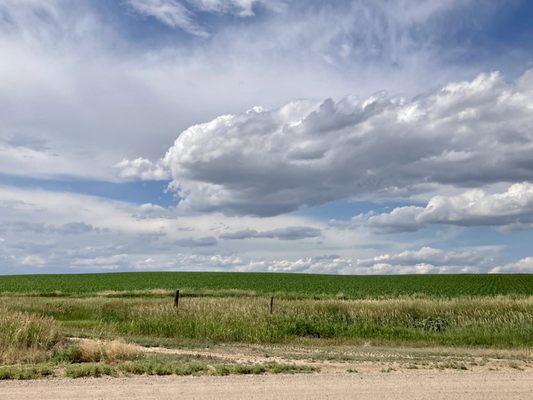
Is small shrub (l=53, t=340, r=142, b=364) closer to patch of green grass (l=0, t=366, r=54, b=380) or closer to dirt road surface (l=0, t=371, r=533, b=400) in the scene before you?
patch of green grass (l=0, t=366, r=54, b=380)

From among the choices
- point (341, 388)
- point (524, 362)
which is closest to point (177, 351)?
point (341, 388)

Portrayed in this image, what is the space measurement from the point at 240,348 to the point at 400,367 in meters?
→ 6.87

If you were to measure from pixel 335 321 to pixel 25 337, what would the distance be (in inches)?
606

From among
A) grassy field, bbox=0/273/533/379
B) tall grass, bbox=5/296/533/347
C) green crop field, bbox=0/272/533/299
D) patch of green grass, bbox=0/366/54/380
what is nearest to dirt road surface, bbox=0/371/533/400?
patch of green grass, bbox=0/366/54/380

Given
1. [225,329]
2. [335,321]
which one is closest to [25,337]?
[225,329]

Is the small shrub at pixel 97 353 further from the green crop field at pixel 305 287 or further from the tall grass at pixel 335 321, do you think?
the green crop field at pixel 305 287

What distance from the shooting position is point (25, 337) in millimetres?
16578

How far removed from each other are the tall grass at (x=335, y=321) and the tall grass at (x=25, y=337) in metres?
6.86

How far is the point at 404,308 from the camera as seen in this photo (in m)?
31.6

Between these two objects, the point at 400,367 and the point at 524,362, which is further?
the point at 524,362

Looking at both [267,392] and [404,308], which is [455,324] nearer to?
[404,308]

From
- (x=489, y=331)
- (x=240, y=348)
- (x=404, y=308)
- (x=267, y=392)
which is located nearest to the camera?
(x=267, y=392)

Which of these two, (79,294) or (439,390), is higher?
(79,294)

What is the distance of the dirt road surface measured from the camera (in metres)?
11.0
